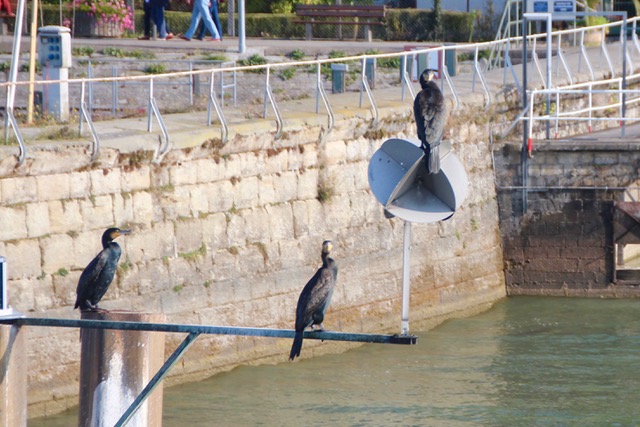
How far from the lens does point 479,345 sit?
17.2 meters

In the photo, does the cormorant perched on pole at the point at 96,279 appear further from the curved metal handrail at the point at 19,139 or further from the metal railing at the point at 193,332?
the curved metal handrail at the point at 19,139

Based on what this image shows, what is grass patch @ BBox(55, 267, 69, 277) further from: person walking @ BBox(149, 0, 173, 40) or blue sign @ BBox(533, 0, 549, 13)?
person walking @ BBox(149, 0, 173, 40)

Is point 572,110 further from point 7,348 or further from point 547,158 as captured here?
point 7,348

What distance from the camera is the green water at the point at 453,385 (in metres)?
14.2

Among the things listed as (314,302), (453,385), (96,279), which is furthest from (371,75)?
(314,302)

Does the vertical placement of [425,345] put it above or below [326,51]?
below

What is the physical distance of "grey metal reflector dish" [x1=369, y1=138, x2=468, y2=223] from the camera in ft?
25.3

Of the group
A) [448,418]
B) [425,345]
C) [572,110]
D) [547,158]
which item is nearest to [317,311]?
[448,418]

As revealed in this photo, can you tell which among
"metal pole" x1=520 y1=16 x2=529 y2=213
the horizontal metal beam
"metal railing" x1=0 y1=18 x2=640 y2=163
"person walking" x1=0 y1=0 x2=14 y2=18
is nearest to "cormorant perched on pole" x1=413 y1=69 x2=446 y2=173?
the horizontal metal beam

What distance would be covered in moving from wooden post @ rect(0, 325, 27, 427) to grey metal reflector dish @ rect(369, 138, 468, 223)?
2.36 m

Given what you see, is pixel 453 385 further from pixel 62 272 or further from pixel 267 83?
pixel 62 272

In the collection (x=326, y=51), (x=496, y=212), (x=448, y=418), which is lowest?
(x=448, y=418)

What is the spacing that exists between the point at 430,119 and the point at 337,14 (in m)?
19.0

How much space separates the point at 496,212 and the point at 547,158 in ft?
3.29
